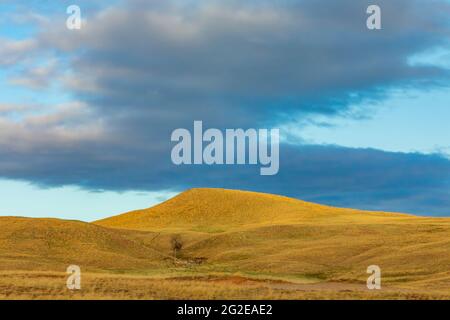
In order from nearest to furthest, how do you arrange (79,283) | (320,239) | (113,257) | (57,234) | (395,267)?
1. (79,283)
2. (395,267)
3. (113,257)
4. (57,234)
5. (320,239)

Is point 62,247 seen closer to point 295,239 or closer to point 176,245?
point 176,245

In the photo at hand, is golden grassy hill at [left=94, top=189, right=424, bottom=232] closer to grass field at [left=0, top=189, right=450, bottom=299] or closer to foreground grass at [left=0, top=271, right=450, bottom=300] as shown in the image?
grass field at [left=0, top=189, right=450, bottom=299]

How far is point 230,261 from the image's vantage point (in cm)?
8919

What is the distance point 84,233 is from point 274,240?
94.2ft

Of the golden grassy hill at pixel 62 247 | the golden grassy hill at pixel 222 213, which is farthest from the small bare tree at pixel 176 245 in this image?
the golden grassy hill at pixel 222 213

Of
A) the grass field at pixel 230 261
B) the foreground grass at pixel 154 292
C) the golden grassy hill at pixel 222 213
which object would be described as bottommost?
the foreground grass at pixel 154 292

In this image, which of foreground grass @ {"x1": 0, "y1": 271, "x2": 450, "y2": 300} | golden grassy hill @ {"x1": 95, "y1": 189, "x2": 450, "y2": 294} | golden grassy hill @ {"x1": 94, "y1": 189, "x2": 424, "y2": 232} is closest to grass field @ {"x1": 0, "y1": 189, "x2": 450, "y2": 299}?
foreground grass @ {"x1": 0, "y1": 271, "x2": 450, "y2": 300}

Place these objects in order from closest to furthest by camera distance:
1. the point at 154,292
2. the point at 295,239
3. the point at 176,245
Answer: the point at 154,292, the point at 295,239, the point at 176,245

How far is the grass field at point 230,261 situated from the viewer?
40781mm

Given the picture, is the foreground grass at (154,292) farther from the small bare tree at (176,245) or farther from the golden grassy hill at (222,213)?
the golden grassy hill at (222,213)

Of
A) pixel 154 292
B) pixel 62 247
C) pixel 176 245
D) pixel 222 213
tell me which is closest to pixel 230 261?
A: pixel 176 245

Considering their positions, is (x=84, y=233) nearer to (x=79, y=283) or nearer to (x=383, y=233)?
(x=383, y=233)
